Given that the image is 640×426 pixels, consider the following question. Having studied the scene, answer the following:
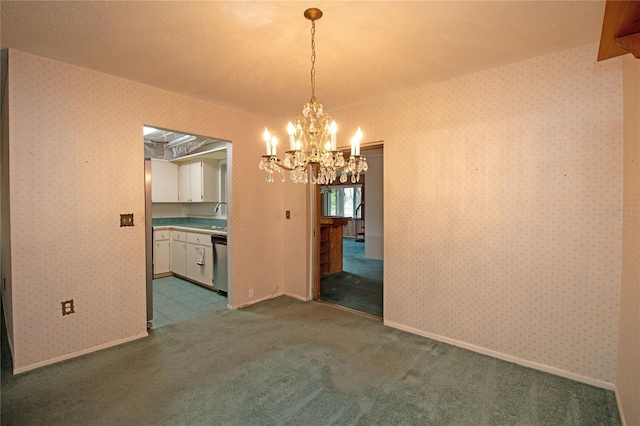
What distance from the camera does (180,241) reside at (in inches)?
205

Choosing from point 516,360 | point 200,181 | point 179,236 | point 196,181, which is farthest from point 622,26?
point 196,181

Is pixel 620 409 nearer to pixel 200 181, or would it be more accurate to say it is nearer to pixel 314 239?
Result: pixel 314 239

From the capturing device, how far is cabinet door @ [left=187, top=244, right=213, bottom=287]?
4.57 meters

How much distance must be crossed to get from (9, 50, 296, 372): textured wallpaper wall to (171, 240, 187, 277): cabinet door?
217cm

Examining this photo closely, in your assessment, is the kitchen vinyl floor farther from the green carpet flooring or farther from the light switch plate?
the light switch plate

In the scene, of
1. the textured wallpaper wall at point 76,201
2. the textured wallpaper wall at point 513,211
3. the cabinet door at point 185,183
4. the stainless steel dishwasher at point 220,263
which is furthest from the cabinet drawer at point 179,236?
the textured wallpaper wall at point 513,211

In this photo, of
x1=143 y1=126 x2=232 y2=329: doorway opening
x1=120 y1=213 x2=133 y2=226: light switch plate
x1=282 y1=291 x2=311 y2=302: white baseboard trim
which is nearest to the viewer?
x1=120 y1=213 x2=133 y2=226: light switch plate

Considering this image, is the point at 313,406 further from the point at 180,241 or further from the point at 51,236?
the point at 180,241

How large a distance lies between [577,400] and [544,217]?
1.25 m

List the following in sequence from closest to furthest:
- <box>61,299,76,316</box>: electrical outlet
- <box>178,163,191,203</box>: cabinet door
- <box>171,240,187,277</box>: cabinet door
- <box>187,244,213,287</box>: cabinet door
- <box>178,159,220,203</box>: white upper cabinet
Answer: <box>61,299,76,316</box>: electrical outlet
<box>187,244,213,287</box>: cabinet door
<box>171,240,187,277</box>: cabinet door
<box>178,159,220,203</box>: white upper cabinet
<box>178,163,191,203</box>: cabinet door

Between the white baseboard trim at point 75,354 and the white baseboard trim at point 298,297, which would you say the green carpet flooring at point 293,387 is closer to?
the white baseboard trim at point 75,354

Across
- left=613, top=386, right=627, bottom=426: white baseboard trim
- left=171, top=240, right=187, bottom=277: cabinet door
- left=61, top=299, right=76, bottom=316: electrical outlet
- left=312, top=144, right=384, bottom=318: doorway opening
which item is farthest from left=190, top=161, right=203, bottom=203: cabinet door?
left=613, top=386, right=627, bottom=426: white baseboard trim

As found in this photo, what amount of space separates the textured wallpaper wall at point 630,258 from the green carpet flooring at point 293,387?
26 centimetres

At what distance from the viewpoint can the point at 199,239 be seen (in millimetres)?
4766
